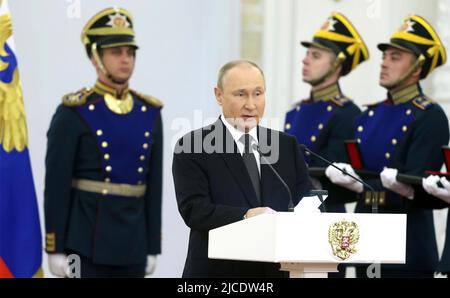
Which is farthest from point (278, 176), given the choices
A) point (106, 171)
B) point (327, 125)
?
point (327, 125)

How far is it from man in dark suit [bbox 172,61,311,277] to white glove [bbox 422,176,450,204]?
6.87ft

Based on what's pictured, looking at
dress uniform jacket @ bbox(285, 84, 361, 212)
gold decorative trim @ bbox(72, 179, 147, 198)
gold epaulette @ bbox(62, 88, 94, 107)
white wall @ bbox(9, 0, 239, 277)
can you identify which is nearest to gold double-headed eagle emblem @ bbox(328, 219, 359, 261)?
gold decorative trim @ bbox(72, 179, 147, 198)

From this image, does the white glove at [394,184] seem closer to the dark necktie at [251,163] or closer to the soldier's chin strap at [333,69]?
the soldier's chin strap at [333,69]

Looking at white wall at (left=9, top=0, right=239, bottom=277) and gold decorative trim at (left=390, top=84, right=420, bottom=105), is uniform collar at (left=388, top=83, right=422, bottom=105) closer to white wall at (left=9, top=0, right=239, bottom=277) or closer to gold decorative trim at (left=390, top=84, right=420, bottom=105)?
gold decorative trim at (left=390, top=84, right=420, bottom=105)

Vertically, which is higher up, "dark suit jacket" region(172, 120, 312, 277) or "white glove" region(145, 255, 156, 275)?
"dark suit jacket" region(172, 120, 312, 277)

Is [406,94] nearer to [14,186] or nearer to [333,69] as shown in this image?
[333,69]

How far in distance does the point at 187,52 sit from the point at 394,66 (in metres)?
1.95

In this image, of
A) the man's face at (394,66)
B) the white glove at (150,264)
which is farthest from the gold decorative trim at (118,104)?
the man's face at (394,66)

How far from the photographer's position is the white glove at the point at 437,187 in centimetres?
719

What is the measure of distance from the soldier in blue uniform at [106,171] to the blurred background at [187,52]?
994mm

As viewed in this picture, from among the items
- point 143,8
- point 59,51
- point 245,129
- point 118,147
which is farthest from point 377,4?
point 245,129

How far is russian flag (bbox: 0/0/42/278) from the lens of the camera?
737 cm
